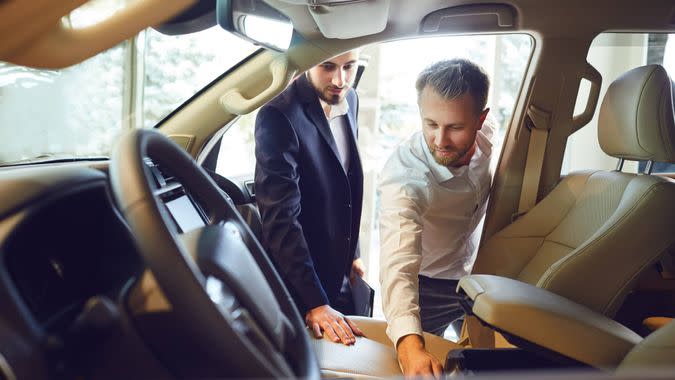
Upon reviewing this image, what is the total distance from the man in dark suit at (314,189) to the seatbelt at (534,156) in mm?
552

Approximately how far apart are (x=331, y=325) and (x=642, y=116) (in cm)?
105

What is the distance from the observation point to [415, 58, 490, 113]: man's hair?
187 centimetres

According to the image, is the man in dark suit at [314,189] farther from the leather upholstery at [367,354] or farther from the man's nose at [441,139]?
the man's nose at [441,139]

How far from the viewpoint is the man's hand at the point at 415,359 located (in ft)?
4.85

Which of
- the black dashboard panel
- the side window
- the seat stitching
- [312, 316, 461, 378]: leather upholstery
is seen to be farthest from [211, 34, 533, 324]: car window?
the black dashboard panel

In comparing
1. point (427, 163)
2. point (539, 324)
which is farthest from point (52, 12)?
point (427, 163)

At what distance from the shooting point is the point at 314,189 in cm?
209

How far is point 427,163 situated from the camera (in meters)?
2.00

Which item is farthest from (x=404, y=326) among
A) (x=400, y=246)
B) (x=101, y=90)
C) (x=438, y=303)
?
(x=101, y=90)

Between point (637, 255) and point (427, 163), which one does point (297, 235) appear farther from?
point (637, 255)

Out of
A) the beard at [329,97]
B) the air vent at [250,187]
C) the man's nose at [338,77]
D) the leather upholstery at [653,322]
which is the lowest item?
the leather upholstery at [653,322]

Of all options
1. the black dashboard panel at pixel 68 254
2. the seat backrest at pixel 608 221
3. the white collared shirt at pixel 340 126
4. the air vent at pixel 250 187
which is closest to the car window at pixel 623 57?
the seat backrest at pixel 608 221

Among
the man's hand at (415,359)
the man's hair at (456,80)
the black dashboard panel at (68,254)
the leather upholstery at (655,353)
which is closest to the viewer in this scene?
the black dashboard panel at (68,254)

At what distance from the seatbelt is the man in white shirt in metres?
0.13
